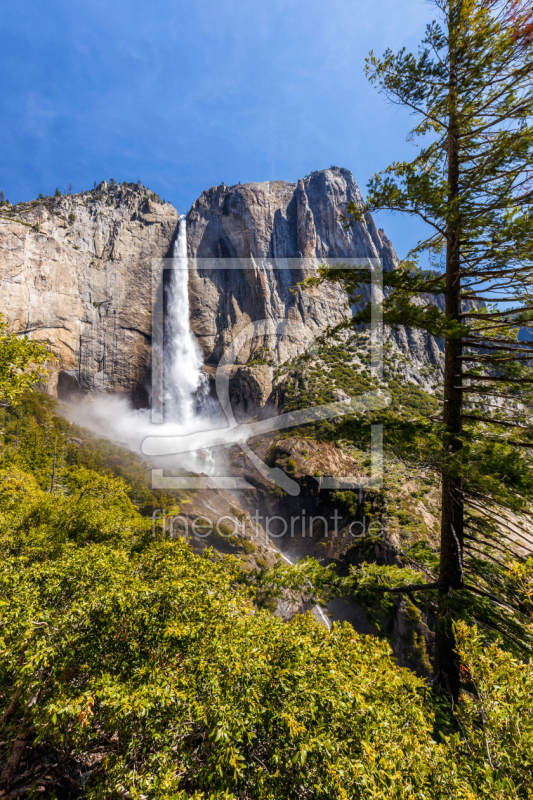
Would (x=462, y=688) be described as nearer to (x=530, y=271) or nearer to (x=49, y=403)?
(x=530, y=271)

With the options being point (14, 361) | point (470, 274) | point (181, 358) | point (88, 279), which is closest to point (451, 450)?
point (470, 274)

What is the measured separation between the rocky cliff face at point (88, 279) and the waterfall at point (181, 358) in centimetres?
431

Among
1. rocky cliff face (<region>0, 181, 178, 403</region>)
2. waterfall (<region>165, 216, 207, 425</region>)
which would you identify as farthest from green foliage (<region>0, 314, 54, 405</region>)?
rocky cliff face (<region>0, 181, 178, 403</region>)

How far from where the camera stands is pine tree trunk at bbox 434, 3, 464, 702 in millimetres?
5348

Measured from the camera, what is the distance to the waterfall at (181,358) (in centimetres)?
5512

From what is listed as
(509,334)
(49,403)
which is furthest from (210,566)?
(49,403)

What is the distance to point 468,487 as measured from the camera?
5.57 m

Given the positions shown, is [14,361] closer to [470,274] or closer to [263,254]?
[470,274]

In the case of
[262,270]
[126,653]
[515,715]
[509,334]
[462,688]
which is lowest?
[462,688]

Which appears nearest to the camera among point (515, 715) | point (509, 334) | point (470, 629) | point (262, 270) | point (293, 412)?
point (515, 715)

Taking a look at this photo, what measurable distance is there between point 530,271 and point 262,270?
63.2 m

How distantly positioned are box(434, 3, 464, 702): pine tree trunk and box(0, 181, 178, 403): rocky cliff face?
5550 centimetres

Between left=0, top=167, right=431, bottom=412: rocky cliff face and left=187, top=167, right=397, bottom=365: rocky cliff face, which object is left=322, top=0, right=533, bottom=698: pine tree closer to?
left=0, top=167, right=431, bottom=412: rocky cliff face

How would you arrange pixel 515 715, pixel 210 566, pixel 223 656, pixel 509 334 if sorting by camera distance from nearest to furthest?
pixel 515 715
pixel 223 656
pixel 509 334
pixel 210 566
